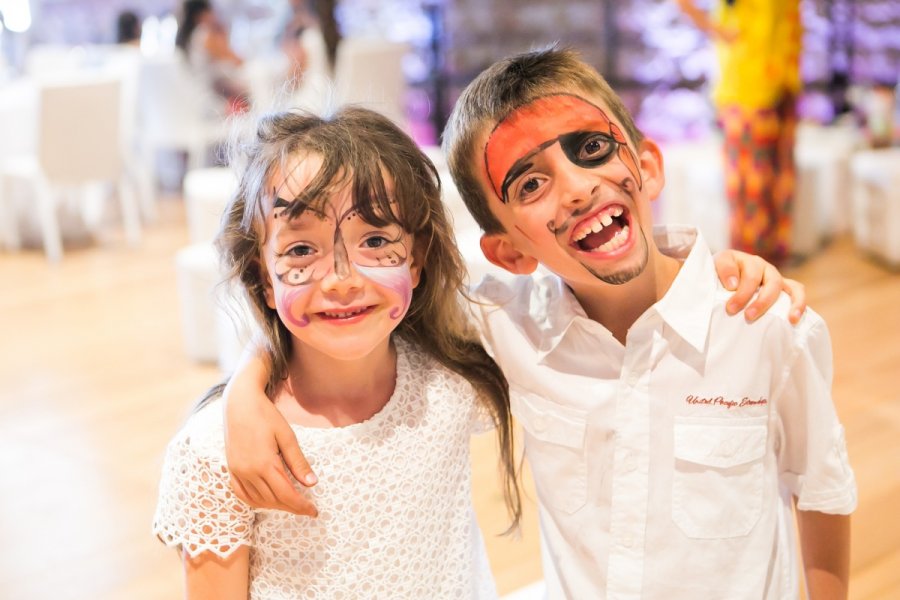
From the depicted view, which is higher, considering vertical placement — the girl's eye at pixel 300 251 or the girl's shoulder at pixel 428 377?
the girl's eye at pixel 300 251

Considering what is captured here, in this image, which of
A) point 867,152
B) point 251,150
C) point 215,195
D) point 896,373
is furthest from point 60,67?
point 251,150

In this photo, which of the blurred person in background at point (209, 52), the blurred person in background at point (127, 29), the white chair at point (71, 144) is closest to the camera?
the white chair at point (71, 144)

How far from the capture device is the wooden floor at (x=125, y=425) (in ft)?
7.79

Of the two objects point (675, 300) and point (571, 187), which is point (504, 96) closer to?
point (571, 187)

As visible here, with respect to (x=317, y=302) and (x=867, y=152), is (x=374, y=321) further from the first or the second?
(x=867, y=152)

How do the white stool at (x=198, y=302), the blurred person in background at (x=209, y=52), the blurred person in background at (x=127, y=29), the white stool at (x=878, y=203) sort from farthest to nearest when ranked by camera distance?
the blurred person in background at (x=127, y=29) → the blurred person in background at (x=209, y=52) → the white stool at (x=878, y=203) → the white stool at (x=198, y=302)

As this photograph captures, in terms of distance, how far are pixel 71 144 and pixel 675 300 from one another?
5.13 metres

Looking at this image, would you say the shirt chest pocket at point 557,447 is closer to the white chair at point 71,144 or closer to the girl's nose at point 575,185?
the girl's nose at point 575,185

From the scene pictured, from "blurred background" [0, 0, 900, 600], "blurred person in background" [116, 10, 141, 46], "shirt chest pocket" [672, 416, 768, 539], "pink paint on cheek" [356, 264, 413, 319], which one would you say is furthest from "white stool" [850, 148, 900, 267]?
"blurred person in background" [116, 10, 141, 46]

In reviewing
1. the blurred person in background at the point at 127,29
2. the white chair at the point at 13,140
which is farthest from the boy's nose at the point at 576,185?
the blurred person in background at the point at 127,29

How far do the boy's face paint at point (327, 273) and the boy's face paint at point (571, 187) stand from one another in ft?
0.64

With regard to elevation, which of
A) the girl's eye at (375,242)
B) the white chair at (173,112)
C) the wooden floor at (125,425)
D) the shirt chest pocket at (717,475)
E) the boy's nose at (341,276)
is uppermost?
the girl's eye at (375,242)

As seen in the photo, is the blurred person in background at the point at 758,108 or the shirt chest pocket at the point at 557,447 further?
the blurred person in background at the point at 758,108

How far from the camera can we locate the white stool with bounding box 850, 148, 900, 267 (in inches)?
172
